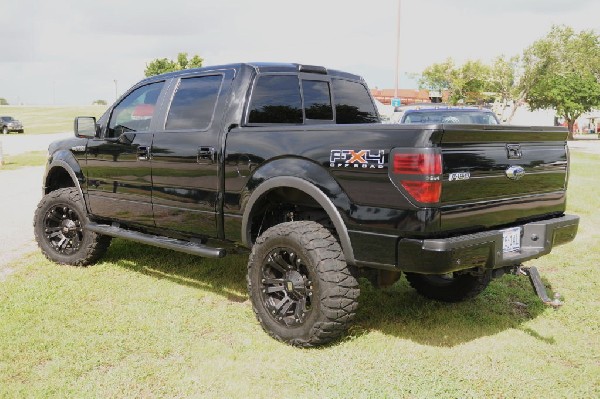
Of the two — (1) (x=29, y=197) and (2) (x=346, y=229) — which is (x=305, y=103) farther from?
(1) (x=29, y=197)

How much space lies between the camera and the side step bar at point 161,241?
15.2 ft

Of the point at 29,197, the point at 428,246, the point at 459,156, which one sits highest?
the point at 459,156

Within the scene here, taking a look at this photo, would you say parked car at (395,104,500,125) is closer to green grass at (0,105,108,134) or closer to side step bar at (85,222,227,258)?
side step bar at (85,222,227,258)

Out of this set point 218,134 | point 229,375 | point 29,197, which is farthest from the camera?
point 29,197

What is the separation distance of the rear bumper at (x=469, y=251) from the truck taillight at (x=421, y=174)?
0.27m

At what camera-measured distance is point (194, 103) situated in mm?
4977

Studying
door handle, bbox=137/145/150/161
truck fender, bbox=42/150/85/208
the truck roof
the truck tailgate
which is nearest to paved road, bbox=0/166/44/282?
truck fender, bbox=42/150/85/208

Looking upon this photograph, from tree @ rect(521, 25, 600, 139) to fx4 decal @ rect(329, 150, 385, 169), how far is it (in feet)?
121

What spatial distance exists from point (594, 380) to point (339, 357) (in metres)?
1.53

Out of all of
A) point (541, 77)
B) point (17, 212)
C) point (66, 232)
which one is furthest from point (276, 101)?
point (541, 77)

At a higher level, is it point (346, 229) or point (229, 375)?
point (346, 229)

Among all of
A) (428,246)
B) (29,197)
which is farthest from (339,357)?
(29,197)

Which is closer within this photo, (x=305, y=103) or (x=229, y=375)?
(x=229, y=375)

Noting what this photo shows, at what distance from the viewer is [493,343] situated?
13.5 ft
